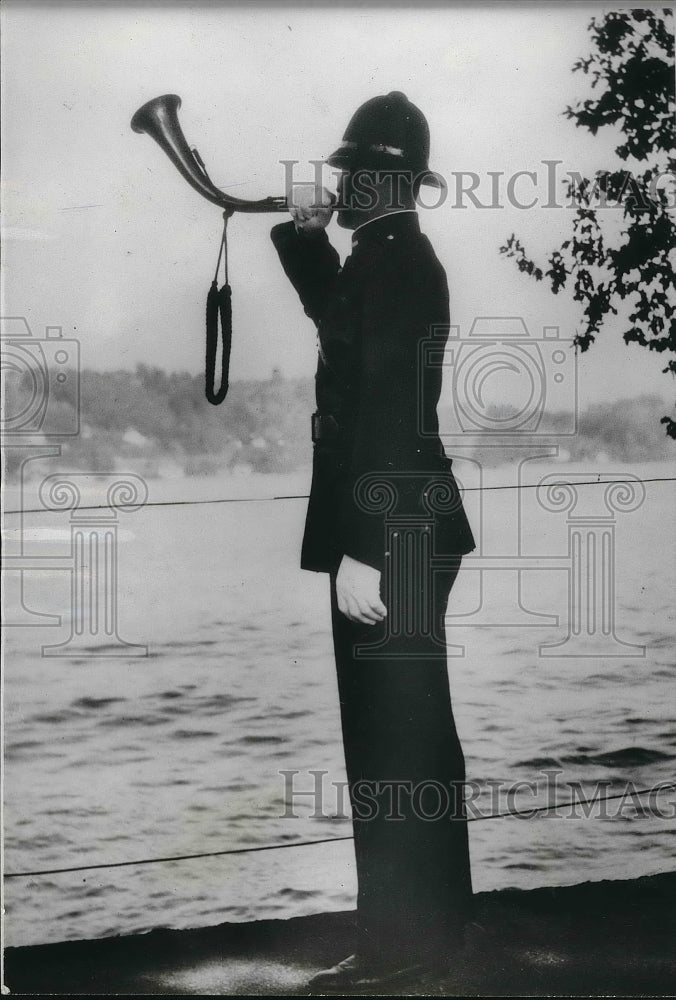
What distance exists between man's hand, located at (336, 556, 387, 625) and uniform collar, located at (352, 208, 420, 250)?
0.81 meters

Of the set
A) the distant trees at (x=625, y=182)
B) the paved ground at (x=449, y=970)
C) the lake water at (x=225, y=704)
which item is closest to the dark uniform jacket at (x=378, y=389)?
the lake water at (x=225, y=704)

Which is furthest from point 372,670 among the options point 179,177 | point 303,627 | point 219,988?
point 179,177

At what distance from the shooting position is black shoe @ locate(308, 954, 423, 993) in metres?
3.05

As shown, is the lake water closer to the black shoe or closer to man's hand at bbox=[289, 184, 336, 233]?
the black shoe

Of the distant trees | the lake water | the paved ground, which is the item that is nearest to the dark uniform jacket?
the lake water

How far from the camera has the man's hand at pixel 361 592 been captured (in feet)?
9.91

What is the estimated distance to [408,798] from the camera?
3.06 metres

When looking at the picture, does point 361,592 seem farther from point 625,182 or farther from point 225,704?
point 625,182

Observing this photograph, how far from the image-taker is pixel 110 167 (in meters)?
3.03

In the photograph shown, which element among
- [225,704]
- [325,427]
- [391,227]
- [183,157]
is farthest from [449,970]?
[183,157]

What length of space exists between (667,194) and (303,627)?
4.74 ft

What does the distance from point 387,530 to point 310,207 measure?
0.84 meters

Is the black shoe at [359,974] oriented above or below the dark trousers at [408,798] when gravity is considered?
below

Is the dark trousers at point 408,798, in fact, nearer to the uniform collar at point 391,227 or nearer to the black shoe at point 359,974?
the black shoe at point 359,974
